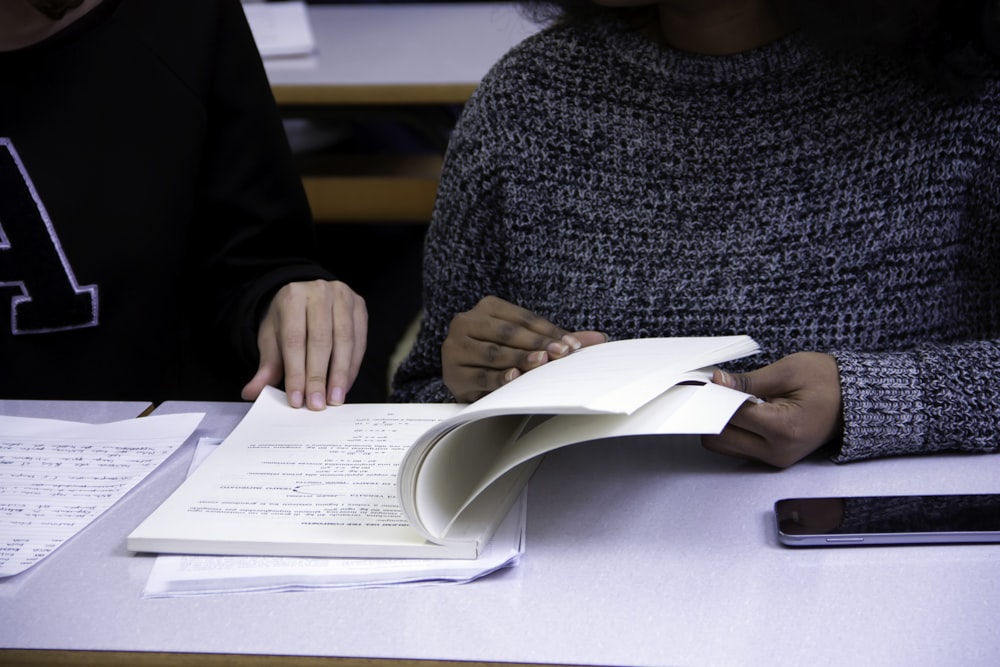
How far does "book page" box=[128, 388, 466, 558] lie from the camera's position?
0.71 metres

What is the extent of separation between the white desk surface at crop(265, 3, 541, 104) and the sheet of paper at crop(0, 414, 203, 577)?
100cm

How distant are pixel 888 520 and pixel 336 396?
0.48 metres

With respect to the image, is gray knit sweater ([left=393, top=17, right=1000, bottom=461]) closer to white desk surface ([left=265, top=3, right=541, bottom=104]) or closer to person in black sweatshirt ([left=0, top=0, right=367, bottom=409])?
person in black sweatshirt ([left=0, top=0, right=367, bottom=409])

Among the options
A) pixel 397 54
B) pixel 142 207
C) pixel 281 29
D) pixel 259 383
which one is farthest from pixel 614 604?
pixel 281 29

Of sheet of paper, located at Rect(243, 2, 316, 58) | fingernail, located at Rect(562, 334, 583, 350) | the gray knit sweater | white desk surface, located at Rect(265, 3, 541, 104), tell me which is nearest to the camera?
fingernail, located at Rect(562, 334, 583, 350)

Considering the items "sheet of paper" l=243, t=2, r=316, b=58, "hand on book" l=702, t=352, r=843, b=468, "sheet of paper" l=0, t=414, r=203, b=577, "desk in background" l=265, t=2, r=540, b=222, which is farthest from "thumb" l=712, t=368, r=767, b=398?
"sheet of paper" l=243, t=2, r=316, b=58

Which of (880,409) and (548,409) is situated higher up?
(548,409)

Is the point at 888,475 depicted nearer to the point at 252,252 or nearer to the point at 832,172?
the point at 832,172

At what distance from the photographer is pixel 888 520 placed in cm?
71

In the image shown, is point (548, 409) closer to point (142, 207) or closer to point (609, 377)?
point (609, 377)

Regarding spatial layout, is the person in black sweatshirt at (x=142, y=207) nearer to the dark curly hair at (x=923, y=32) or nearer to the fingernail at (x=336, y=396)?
the fingernail at (x=336, y=396)

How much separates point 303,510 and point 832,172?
0.61 m

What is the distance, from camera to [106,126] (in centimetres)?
116

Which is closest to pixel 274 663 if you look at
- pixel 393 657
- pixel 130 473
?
pixel 393 657
